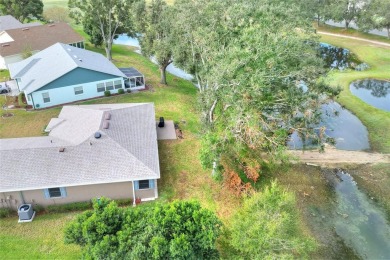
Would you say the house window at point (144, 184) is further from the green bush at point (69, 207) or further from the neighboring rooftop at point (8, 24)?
the neighboring rooftop at point (8, 24)

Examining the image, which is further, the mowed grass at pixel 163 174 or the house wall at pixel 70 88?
the house wall at pixel 70 88

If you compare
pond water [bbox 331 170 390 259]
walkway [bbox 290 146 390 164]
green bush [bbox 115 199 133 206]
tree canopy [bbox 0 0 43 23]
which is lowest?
pond water [bbox 331 170 390 259]

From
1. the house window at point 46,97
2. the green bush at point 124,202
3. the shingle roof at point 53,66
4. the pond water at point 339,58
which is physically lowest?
the green bush at point 124,202

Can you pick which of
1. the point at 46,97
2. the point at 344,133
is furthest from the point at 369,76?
the point at 46,97

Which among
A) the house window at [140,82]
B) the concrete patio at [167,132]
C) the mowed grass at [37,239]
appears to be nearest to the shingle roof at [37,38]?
the house window at [140,82]

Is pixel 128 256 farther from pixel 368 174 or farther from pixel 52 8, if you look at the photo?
pixel 52 8

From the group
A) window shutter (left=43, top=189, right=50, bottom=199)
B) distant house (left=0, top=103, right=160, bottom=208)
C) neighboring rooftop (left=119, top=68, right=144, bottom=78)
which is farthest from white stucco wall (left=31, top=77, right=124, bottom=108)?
window shutter (left=43, top=189, right=50, bottom=199)

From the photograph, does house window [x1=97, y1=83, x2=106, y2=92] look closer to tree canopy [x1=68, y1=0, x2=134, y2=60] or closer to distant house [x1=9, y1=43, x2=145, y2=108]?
distant house [x1=9, y1=43, x2=145, y2=108]

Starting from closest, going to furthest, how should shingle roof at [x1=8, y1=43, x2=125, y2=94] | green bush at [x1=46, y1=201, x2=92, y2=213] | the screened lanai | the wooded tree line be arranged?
green bush at [x1=46, y1=201, x2=92, y2=213], shingle roof at [x1=8, y1=43, x2=125, y2=94], the screened lanai, the wooded tree line
